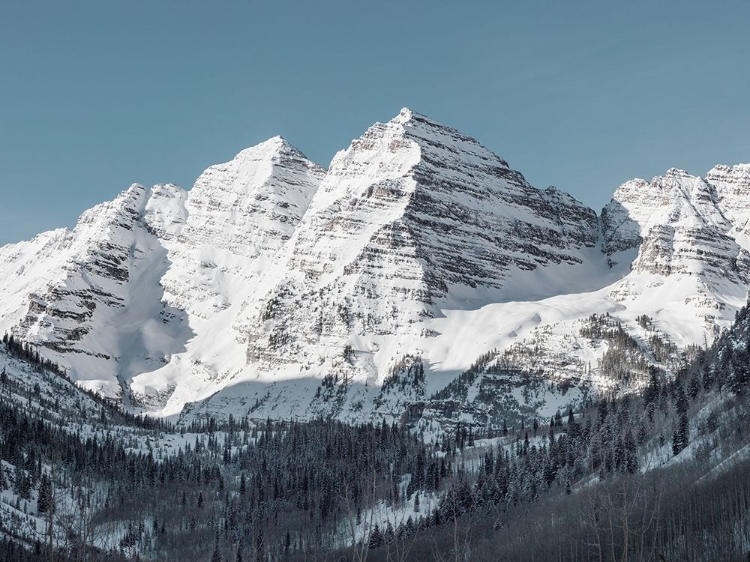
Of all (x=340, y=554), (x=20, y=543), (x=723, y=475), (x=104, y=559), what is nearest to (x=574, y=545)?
(x=723, y=475)

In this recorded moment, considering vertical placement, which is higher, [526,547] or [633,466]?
[633,466]

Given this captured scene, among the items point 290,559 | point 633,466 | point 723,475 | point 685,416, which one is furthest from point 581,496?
point 290,559

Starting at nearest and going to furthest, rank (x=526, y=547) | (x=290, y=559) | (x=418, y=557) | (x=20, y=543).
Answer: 1. (x=526, y=547)
2. (x=20, y=543)
3. (x=418, y=557)
4. (x=290, y=559)

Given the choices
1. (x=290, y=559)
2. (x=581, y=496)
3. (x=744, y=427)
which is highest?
(x=744, y=427)

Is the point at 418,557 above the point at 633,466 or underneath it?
underneath

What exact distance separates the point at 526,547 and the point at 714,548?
3657cm

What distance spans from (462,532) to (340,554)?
24.0 m

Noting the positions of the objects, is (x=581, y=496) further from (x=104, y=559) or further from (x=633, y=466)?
(x=104, y=559)

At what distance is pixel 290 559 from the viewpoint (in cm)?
19638

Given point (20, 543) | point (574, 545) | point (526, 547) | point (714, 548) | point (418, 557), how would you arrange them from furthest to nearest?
point (418, 557)
point (20, 543)
point (526, 547)
point (574, 545)
point (714, 548)

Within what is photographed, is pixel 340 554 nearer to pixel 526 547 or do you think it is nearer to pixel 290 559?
pixel 290 559

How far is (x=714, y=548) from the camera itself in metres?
129

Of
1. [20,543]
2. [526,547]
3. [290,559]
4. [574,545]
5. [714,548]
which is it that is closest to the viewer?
[714,548]

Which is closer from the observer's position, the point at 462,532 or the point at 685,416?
the point at 462,532
